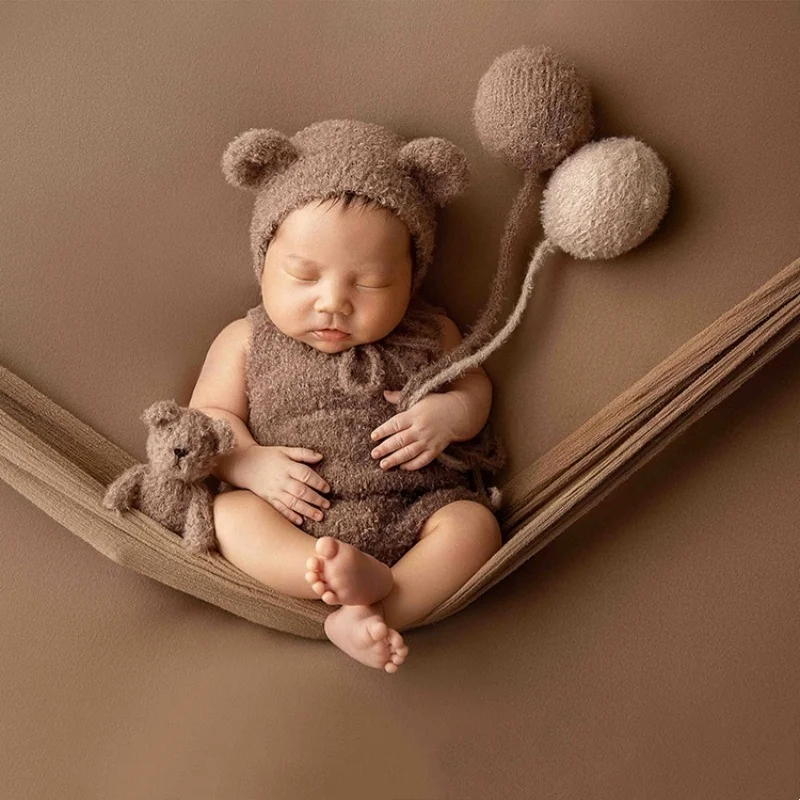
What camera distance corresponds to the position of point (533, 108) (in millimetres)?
1126

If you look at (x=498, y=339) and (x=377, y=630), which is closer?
(x=377, y=630)

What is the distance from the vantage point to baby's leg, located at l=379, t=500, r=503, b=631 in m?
1.07

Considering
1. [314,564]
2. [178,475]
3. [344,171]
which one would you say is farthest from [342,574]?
[344,171]

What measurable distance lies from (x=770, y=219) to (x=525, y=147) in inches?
13.1

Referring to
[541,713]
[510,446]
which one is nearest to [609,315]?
[510,446]

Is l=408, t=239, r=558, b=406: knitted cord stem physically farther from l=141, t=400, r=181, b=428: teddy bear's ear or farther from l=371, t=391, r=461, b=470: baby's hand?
l=141, t=400, r=181, b=428: teddy bear's ear

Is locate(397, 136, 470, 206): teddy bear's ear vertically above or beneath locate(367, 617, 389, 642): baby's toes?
above

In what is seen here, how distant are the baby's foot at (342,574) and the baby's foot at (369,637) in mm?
20

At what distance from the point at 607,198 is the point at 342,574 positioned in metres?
0.55

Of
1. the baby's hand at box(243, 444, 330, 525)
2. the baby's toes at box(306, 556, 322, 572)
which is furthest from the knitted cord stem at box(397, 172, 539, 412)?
the baby's toes at box(306, 556, 322, 572)

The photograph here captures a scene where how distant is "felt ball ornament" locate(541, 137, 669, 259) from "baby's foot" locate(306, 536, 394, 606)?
1.57ft

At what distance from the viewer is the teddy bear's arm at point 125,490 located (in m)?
1.08

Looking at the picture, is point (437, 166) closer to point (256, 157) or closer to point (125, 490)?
point (256, 157)

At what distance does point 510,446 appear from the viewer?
48.5 inches
